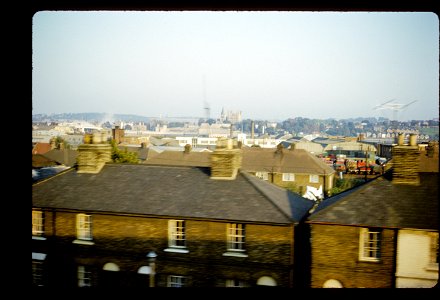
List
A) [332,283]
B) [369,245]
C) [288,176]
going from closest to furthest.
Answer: [332,283]
[369,245]
[288,176]

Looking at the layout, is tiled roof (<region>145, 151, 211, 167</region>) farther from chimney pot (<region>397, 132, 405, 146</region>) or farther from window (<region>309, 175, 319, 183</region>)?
chimney pot (<region>397, 132, 405, 146</region>)

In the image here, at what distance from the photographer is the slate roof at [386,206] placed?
15.2 ft

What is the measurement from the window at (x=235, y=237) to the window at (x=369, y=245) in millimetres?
1610

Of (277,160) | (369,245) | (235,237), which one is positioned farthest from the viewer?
(277,160)

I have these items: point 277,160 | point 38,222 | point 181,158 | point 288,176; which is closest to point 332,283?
point 38,222

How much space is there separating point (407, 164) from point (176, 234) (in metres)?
3.59

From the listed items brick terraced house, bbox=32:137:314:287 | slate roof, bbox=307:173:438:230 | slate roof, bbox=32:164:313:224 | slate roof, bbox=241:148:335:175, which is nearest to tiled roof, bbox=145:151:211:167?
slate roof, bbox=241:148:335:175

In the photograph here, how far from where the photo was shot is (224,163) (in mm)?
6039

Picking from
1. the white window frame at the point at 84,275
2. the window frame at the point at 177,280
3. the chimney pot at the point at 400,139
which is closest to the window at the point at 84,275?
the white window frame at the point at 84,275

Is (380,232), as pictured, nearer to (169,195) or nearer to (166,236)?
(166,236)

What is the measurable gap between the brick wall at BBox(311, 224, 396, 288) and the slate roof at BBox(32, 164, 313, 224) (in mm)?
491

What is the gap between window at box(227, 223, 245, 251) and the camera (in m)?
5.09

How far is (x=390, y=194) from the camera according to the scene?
5.05 m

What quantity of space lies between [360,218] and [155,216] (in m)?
2.90
